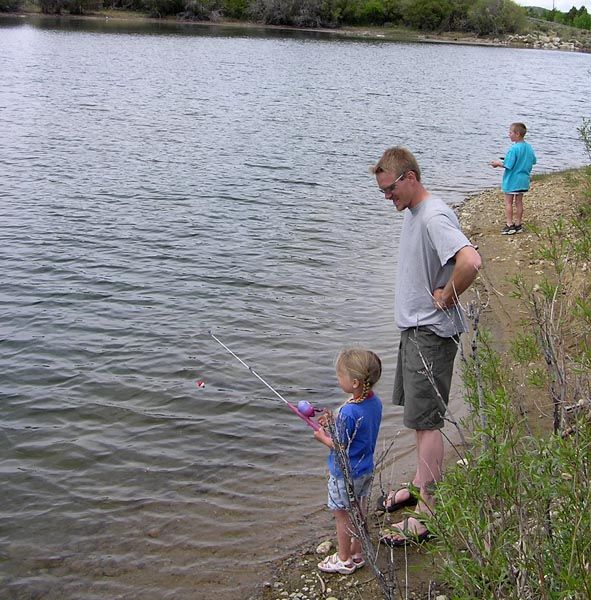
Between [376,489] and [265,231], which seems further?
[265,231]

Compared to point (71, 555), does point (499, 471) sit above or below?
above

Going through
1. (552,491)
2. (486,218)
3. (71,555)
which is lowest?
(71,555)

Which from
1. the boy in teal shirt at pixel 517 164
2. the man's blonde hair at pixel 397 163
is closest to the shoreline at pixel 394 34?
the boy in teal shirt at pixel 517 164

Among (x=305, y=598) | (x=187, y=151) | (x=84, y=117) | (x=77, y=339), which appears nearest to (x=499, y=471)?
(x=305, y=598)

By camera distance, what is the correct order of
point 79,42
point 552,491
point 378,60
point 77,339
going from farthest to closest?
1. point 378,60
2. point 79,42
3. point 77,339
4. point 552,491

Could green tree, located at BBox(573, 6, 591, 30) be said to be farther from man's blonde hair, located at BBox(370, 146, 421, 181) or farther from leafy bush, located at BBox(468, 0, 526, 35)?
man's blonde hair, located at BBox(370, 146, 421, 181)

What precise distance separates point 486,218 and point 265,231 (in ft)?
12.7

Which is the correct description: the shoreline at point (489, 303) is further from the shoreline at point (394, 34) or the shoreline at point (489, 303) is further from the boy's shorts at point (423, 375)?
the shoreline at point (394, 34)

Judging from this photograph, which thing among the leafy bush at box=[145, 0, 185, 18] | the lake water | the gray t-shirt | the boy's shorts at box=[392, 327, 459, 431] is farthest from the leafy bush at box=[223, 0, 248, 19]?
the boy's shorts at box=[392, 327, 459, 431]

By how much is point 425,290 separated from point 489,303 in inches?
176

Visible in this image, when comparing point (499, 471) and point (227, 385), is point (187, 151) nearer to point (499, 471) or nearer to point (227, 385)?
point (227, 385)

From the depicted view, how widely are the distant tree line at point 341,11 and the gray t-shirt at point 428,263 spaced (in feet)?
263

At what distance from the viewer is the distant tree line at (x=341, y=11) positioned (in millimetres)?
82812

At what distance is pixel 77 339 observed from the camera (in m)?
8.28
